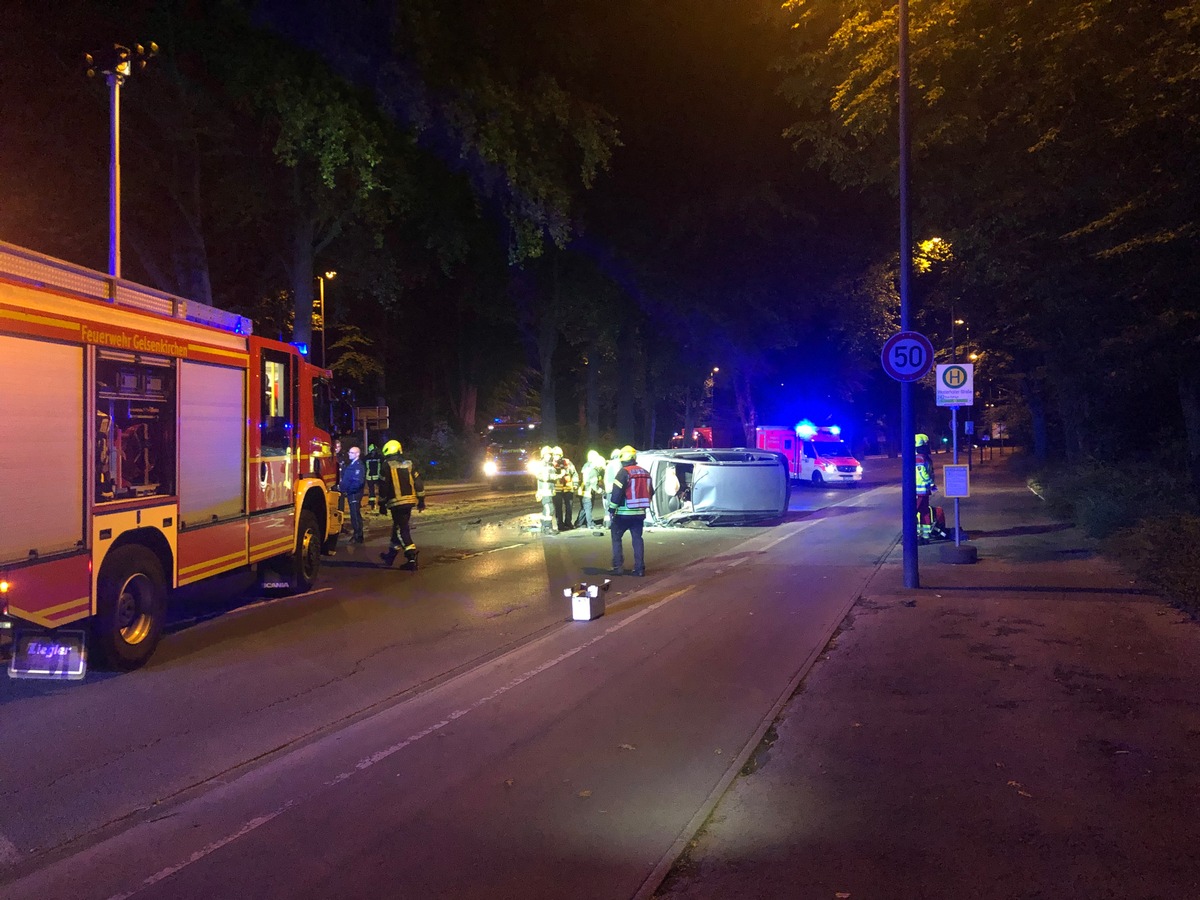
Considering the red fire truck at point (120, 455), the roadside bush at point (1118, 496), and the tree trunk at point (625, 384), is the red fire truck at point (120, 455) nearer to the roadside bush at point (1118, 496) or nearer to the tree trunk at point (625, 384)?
the roadside bush at point (1118, 496)

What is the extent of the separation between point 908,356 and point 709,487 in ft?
29.1

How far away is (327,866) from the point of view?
4469 millimetres

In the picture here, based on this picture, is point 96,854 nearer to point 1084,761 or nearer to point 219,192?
point 1084,761

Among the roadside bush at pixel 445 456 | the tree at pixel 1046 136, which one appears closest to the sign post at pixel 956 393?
the tree at pixel 1046 136

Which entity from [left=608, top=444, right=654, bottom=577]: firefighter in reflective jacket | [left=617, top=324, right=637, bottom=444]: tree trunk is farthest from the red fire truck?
[left=617, top=324, right=637, bottom=444]: tree trunk

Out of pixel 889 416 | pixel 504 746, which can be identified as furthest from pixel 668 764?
pixel 889 416

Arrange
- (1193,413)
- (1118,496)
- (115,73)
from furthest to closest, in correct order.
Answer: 1. (1193,413)
2. (1118,496)
3. (115,73)

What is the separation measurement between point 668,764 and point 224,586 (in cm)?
878

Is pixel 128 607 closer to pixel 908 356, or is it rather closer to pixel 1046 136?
pixel 908 356

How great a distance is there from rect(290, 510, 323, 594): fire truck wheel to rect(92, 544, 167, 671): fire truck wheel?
3.36 meters

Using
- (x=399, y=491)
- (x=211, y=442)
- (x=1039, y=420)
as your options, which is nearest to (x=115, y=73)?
(x=399, y=491)

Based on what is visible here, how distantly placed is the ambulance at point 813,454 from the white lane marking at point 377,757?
2695cm

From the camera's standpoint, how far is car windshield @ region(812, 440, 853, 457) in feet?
120

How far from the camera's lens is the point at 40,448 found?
709 centimetres
